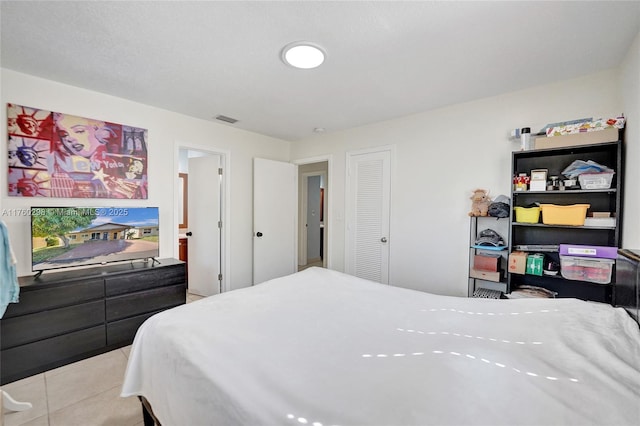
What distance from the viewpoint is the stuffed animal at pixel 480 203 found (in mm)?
2604

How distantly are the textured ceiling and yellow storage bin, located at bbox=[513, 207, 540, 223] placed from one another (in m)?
1.13

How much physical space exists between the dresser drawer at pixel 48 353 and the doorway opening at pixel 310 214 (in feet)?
12.3

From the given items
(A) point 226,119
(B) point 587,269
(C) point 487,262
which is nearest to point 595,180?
(B) point 587,269

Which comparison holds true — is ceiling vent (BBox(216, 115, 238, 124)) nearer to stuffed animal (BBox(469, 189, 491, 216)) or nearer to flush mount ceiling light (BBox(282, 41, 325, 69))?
flush mount ceiling light (BBox(282, 41, 325, 69))

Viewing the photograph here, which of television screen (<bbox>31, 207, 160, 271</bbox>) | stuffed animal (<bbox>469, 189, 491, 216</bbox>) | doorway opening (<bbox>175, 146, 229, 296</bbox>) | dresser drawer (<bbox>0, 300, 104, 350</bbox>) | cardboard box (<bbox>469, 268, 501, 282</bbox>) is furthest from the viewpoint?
doorway opening (<bbox>175, 146, 229, 296</bbox>)

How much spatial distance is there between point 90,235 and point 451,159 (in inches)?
147

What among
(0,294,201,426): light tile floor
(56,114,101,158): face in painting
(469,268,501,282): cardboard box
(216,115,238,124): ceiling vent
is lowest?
(0,294,201,426): light tile floor

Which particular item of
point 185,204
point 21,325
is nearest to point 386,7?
point 21,325

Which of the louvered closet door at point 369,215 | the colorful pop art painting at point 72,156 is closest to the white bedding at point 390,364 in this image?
the louvered closet door at point 369,215

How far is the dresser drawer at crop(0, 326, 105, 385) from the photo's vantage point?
81.0 inches

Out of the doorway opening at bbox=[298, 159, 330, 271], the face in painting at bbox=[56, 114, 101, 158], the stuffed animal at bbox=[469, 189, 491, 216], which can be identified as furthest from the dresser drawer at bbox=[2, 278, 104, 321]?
the doorway opening at bbox=[298, 159, 330, 271]

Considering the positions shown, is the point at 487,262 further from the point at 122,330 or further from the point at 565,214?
the point at 122,330

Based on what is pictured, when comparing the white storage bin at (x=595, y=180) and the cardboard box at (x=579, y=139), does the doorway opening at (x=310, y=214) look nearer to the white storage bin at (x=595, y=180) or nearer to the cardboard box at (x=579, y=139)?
the cardboard box at (x=579, y=139)

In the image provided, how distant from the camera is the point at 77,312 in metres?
2.34
